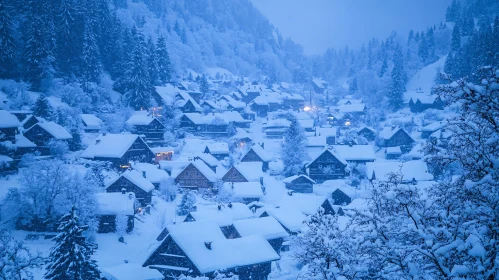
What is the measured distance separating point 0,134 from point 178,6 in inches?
5550

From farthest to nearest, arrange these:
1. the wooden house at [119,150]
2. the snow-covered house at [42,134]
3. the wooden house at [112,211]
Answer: the wooden house at [119,150]
the snow-covered house at [42,134]
the wooden house at [112,211]

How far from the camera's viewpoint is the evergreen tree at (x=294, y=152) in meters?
55.2

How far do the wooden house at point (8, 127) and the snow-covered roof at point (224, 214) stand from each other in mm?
23301

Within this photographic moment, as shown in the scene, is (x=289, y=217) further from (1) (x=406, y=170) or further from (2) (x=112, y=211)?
(1) (x=406, y=170)

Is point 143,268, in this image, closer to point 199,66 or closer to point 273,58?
point 199,66

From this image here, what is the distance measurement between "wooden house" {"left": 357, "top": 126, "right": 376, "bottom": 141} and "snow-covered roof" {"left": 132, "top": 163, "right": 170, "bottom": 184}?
4654 cm

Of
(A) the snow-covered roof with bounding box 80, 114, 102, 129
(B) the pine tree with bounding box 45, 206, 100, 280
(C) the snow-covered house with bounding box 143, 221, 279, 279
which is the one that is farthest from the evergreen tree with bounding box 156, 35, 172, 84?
(B) the pine tree with bounding box 45, 206, 100, 280

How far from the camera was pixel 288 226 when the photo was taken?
33844mm

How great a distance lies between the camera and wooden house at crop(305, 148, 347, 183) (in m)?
54.9

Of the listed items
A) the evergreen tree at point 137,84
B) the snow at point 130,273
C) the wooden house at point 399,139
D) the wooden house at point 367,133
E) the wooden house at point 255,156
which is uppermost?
the evergreen tree at point 137,84

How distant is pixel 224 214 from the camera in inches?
1307

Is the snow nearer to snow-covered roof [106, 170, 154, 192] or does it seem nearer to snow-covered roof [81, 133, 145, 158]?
snow-covered roof [106, 170, 154, 192]

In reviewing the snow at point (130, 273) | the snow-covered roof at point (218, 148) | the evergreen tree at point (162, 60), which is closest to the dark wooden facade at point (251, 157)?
the snow-covered roof at point (218, 148)

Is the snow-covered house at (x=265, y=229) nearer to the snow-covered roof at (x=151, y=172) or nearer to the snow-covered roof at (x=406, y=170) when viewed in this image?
the snow-covered roof at (x=151, y=172)
